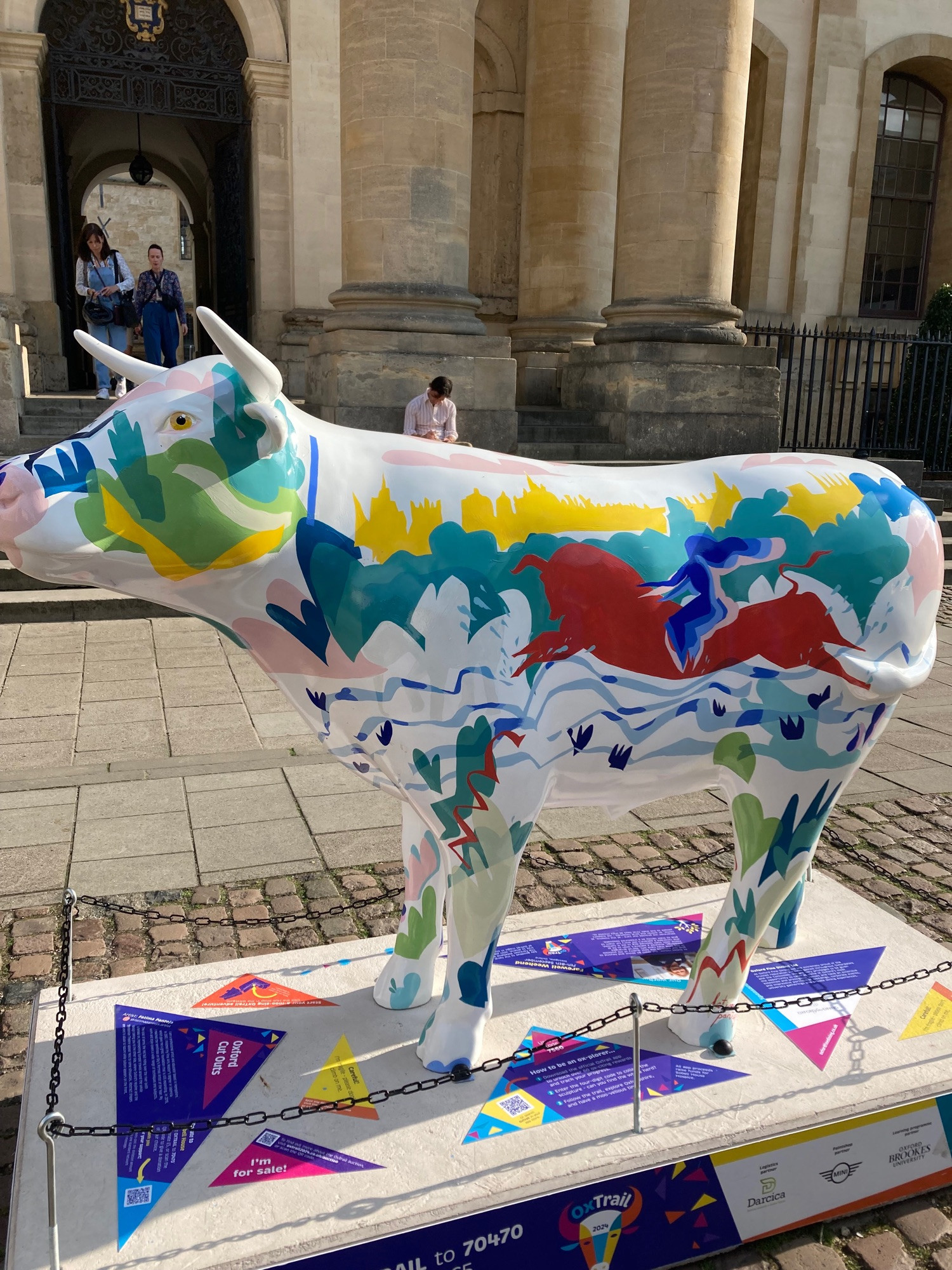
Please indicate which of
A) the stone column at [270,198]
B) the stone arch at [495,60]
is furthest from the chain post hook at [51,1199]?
the stone arch at [495,60]

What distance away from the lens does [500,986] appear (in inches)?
122

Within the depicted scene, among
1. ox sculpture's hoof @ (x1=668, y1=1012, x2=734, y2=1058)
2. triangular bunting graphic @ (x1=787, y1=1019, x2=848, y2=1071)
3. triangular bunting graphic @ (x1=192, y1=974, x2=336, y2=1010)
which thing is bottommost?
triangular bunting graphic @ (x1=192, y1=974, x2=336, y2=1010)

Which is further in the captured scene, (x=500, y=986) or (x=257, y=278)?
(x=257, y=278)

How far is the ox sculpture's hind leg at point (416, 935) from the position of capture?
2941 mm

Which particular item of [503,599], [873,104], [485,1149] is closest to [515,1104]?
[485,1149]

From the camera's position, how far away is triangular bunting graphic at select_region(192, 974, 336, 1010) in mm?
2992

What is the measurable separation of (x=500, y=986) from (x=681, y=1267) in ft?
2.93

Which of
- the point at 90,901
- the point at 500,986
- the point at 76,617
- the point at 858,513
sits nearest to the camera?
the point at 858,513

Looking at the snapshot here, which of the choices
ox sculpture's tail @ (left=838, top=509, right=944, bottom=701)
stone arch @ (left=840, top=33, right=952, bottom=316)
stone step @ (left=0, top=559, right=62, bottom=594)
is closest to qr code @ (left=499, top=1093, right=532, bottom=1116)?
ox sculpture's tail @ (left=838, top=509, right=944, bottom=701)

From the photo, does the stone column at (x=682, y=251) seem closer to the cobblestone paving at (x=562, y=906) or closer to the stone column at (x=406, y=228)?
the stone column at (x=406, y=228)

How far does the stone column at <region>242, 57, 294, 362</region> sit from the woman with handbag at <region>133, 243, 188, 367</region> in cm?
329

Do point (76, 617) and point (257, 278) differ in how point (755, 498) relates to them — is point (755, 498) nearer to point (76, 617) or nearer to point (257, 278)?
point (76, 617)

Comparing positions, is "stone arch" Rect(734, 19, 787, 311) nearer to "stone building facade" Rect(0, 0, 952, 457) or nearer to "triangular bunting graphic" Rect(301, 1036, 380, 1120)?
"stone building facade" Rect(0, 0, 952, 457)

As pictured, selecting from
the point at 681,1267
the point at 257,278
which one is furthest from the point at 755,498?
the point at 257,278
